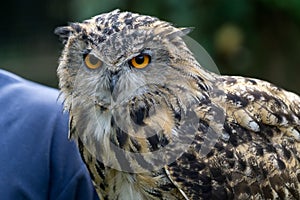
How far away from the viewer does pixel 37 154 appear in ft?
9.62

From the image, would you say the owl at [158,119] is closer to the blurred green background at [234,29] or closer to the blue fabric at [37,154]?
the blue fabric at [37,154]

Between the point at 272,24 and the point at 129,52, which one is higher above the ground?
the point at 129,52

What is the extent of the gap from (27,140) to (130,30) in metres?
0.69

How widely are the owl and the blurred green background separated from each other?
2.45 metres

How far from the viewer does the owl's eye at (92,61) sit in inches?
100

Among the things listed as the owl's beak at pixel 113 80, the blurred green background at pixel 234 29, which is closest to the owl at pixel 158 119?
the owl's beak at pixel 113 80

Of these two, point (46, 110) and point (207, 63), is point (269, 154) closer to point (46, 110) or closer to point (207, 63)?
point (207, 63)

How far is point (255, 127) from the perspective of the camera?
106 inches

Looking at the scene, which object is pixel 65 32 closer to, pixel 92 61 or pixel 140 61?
pixel 92 61

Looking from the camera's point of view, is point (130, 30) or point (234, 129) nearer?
point (130, 30)

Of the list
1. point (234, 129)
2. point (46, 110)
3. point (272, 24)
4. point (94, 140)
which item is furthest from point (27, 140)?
point (272, 24)

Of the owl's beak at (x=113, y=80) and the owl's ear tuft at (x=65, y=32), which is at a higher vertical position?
the owl's ear tuft at (x=65, y=32)

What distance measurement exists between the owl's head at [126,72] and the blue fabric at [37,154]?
0.29m

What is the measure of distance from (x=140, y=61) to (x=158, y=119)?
191 millimetres
